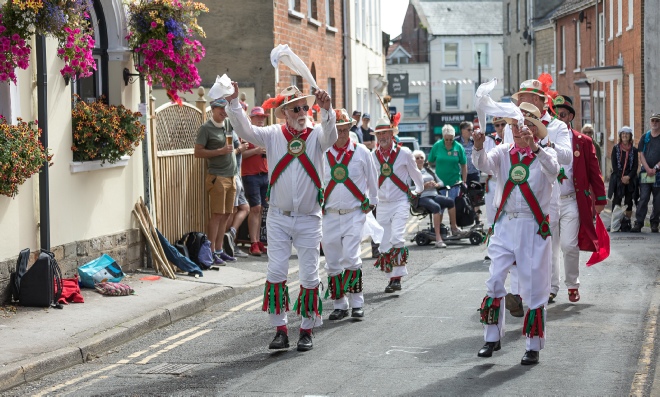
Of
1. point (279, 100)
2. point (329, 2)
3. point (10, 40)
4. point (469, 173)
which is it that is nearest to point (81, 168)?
point (10, 40)

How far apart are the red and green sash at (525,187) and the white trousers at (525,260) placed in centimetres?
5

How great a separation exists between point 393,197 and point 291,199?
12.4 feet

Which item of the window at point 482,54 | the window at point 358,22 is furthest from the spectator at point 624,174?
the window at point 482,54

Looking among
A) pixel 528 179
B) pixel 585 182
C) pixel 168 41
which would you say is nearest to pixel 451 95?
pixel 168 41

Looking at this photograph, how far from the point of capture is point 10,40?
9891 mm

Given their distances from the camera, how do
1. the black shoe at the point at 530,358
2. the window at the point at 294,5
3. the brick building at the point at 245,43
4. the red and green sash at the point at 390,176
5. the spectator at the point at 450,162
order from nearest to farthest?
the black shoe at the point at 530,358
the red and green sash at the point at 390,176
the spectator at the point at 450,162
the brick building at the point at 245,43
the window at the point at 294,5

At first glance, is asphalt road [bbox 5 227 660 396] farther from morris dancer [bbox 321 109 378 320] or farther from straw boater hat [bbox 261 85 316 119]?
straw boater hat [bbox 261 85 316 119]

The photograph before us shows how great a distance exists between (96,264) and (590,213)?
5.50 meters

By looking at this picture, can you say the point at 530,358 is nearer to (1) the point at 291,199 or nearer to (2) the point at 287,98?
(1) the point at 291,199

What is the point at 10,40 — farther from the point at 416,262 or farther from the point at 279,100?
the point at 416,262

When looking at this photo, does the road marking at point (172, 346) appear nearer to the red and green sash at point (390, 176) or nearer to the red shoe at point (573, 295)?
the red and green sash at point (390, 176)

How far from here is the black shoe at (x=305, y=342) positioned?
8.85 metres

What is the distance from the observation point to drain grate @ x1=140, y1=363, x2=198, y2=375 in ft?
26.7

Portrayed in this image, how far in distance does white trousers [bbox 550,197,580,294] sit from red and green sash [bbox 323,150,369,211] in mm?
1990
